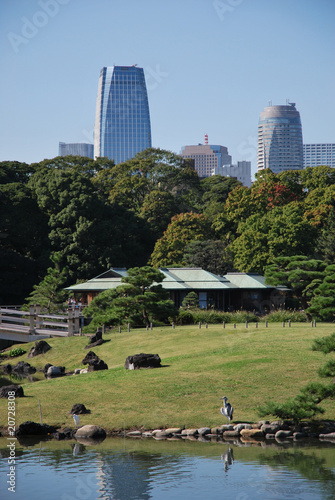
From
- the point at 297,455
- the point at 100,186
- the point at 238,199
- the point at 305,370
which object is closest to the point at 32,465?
the point at 297,455

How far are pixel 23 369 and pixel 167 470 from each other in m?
20.3

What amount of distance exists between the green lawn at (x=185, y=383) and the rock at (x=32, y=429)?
71 centimetres

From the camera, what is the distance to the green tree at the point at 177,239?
78688 millimetres

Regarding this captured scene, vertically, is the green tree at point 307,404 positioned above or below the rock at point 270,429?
above

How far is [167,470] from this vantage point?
19.9 m

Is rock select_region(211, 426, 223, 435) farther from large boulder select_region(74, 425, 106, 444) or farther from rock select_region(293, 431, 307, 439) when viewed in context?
large boulder select_region(74, 425, 106, 444)

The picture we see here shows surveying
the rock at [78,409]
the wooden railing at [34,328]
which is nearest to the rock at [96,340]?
the wooden railing at [34,328]

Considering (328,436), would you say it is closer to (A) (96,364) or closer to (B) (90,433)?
(B) (90,433)

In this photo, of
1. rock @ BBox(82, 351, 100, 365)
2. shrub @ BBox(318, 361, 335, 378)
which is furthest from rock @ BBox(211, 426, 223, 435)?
rock @ BBox(82, 351, 100, 365)

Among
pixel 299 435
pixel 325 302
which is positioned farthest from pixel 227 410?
pixel 325 302

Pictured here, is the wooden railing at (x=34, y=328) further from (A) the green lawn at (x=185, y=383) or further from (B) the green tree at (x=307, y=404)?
Result: (B) the green tree at (x=307, y=404)

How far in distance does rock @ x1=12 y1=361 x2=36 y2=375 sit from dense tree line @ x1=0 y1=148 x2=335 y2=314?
27.5 m

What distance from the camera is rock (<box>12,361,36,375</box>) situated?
125 ft

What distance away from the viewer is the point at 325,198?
83.1 meters
